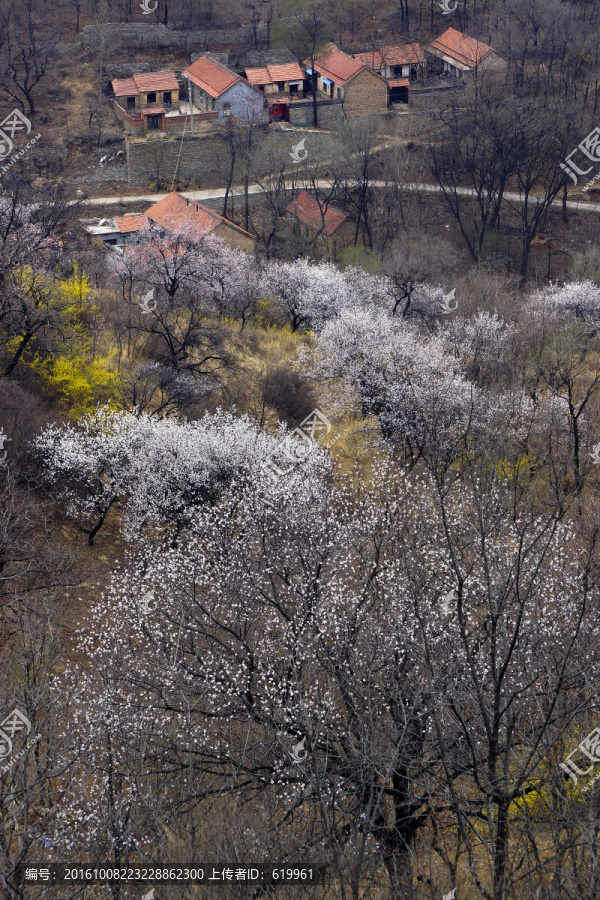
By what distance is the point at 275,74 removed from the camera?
5025cm

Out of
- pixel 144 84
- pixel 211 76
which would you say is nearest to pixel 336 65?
pixel 211 76

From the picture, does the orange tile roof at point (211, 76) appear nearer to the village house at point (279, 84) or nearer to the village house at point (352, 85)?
the village house at point (279, 84)

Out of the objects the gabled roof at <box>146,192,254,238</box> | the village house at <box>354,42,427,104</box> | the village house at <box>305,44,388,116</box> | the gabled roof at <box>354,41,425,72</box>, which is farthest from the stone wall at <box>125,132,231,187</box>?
the gabled roof at <box>354,41,425,72</box>

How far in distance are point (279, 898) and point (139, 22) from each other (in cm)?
5611

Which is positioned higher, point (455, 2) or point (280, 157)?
point (455, 2)

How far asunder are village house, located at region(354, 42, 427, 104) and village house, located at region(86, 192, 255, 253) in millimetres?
17462

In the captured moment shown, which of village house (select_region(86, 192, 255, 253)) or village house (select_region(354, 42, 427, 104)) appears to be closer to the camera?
village house (select_region(86, 192, 255, 253))


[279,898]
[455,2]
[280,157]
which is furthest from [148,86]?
[279,898]

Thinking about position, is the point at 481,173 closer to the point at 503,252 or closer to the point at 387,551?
the point at 503,252

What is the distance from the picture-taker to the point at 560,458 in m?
23.4

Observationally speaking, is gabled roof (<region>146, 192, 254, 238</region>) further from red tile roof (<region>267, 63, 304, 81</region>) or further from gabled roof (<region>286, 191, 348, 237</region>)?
red tile roof (<region>267, 63, 304, 81</region>)

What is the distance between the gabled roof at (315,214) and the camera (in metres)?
43.7

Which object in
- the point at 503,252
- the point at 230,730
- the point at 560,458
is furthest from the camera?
the point at 503,252

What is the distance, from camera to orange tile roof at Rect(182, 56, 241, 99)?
1895 inches
